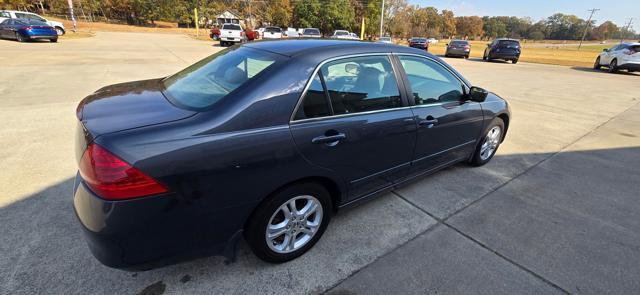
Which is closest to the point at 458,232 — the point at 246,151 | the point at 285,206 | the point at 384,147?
the point at 384,147

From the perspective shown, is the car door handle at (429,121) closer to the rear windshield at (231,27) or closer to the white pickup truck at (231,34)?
the white pickup truck at (231,34)

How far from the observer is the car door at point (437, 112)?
283 cm

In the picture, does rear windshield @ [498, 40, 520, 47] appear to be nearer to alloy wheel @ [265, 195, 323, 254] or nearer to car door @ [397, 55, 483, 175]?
car door @ [397, 55, 483, 175]

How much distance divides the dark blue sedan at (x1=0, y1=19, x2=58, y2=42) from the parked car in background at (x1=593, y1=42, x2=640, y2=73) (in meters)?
33.2

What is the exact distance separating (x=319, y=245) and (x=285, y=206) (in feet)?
1.91

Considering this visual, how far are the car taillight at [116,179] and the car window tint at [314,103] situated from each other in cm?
92

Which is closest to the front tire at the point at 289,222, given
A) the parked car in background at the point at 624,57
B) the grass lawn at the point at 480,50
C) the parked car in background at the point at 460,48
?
the parked car in background at the point at 624,57

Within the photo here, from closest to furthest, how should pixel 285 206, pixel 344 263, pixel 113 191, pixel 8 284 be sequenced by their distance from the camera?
pixel 113 191
pixel 8 284
pixel 285 206
pixel 344 263

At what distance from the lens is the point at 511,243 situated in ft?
8.52

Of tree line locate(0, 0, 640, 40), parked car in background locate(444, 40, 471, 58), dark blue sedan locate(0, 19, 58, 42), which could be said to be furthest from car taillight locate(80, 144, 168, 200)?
tree line locate(0, 0, 640, 40)

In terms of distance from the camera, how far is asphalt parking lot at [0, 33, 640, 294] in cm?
209

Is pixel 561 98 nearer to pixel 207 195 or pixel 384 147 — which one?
pixel 384 147

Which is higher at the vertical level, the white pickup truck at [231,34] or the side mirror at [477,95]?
the white pickup truck at [231,34]

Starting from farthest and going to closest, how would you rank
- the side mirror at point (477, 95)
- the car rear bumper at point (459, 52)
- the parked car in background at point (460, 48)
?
1. the car rear bumper at point (459, 52)
2. the parked car in background at point (460, 48)
3. the side mirror at point (477, 95)
